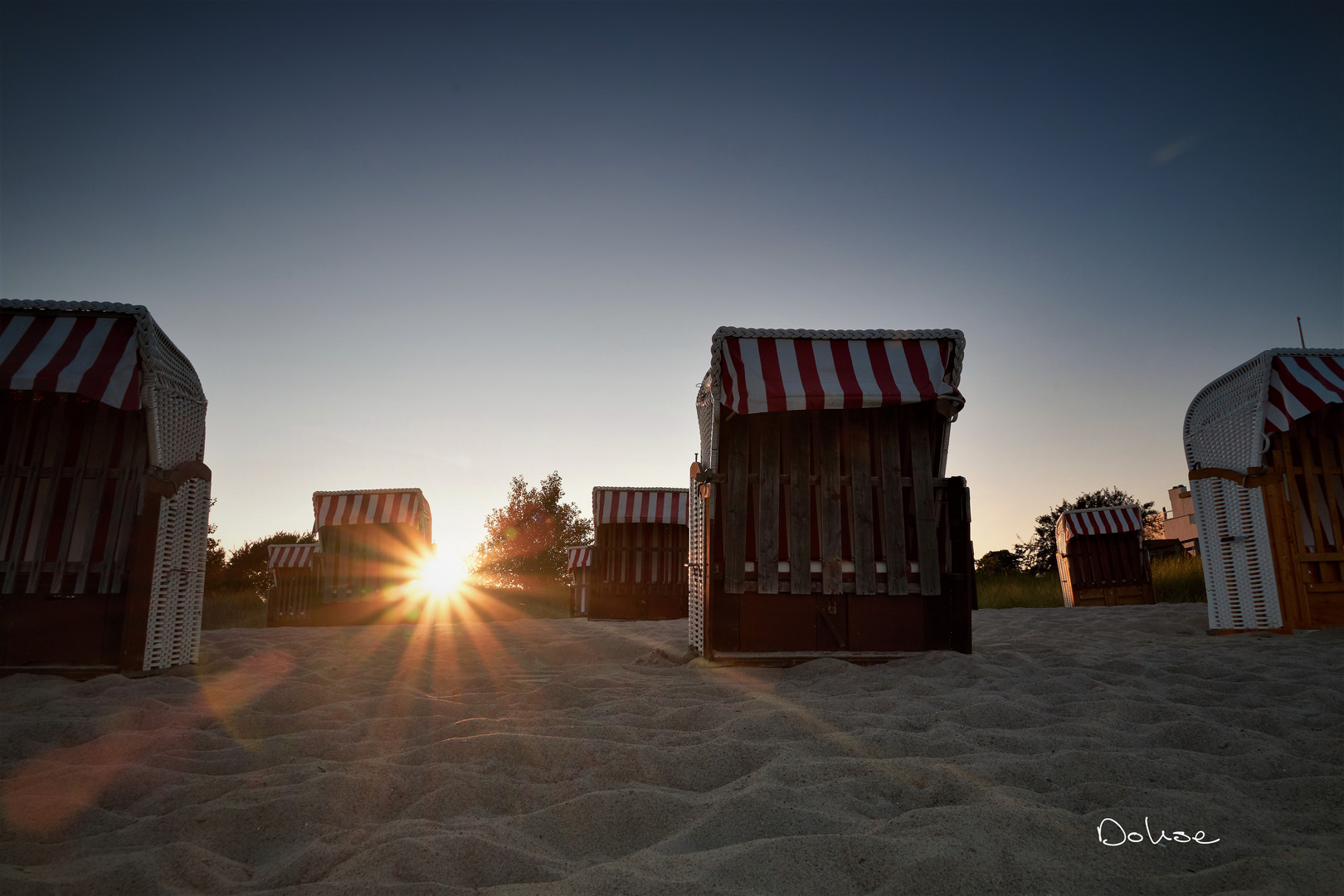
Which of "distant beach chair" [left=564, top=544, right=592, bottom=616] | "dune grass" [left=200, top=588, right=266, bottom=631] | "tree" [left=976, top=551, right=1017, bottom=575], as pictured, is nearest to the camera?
"dune grass" [left=200, top=588, right=266, bottom=631]

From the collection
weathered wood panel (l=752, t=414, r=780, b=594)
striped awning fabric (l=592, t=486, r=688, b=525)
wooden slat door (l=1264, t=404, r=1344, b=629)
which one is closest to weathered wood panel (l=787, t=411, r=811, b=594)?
weathered wood panel (l=752, t=414, r=780, b=594)

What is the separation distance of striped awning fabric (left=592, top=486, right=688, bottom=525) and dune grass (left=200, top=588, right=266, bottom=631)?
7.72 m

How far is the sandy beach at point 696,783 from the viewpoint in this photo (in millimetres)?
2004

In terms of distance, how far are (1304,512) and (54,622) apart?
11190 millimetres

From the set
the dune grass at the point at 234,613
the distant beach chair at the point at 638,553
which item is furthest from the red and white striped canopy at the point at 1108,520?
the dune grass at the point at 234,613

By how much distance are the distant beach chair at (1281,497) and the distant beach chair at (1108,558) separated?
345 inches

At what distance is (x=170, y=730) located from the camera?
3670 millimetres

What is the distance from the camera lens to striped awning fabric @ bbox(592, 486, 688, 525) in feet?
50.6

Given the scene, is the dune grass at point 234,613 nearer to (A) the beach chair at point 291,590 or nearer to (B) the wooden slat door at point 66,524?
(A) the beach chair at point 291,590

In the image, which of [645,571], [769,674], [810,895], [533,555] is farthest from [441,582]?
[533,555]

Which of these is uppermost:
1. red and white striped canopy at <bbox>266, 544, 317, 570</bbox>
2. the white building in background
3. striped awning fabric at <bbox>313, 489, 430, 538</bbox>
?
the white building in background

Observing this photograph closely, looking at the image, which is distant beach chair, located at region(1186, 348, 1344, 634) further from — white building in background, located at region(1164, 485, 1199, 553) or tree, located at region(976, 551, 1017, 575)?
white building in background, located at region(1164, 485, 1199, 553)

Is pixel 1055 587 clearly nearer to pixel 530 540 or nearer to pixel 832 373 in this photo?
pixel 832 373
